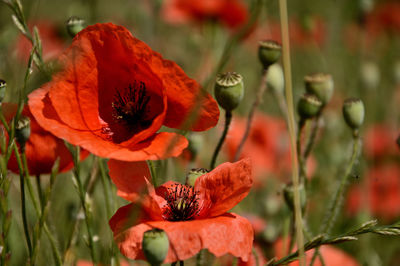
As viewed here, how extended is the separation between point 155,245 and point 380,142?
2415 mm

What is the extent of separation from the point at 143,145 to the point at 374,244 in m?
1.54

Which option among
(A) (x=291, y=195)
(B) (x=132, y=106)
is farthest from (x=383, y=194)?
(B) (x=132, y=106)

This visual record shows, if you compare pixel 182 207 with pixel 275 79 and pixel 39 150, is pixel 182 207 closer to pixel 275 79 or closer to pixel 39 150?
pixel 39 150

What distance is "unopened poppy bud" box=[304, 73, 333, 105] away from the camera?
4.81ft

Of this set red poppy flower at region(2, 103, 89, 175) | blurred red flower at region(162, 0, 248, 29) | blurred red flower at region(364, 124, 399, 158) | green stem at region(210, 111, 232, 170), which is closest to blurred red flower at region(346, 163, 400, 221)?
blurred red flower at region(364, 124, 399, 158)

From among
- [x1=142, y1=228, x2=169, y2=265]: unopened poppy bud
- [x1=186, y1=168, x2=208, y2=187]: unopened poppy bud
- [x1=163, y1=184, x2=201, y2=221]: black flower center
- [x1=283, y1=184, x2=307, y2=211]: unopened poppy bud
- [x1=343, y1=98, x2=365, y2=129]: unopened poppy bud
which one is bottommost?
[x1=283, y1=184, x2=307, y2=211]: unopened poppy bud

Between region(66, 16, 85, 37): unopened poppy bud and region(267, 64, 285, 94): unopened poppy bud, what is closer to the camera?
region(66, 16, 85, 37): unopened poppy bud

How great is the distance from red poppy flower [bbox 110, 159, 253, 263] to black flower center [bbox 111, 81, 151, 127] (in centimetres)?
23

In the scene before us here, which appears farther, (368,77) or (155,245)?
(368,77)

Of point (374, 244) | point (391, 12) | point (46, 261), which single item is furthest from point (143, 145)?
point (391, 12)

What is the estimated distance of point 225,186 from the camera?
994 mm

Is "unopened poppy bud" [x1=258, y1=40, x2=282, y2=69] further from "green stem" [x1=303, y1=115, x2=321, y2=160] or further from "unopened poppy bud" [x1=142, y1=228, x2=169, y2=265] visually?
"unopened poppy bud" [x1=142, y1=228, x2=169, y2=265]

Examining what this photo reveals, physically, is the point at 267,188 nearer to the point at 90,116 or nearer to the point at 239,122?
the point at 239,122

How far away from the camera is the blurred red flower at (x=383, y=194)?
2.63 metres
